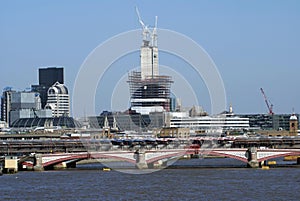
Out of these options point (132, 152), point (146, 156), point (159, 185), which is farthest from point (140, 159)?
point (159, 185)

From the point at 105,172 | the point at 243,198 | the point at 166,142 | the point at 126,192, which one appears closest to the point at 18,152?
the point at 166,142

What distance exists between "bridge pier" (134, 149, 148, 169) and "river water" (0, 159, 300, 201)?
131 inches

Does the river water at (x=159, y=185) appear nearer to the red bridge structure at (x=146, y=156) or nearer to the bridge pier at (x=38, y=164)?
the bridge pier at (x=38, y=164)

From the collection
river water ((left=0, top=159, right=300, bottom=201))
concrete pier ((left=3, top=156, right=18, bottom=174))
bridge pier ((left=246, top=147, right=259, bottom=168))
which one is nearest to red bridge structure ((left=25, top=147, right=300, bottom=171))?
bridge pier ((left=246, top=147, right=259, bottom=168))

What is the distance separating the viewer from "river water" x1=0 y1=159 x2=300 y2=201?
175 feet

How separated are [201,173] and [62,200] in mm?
22259

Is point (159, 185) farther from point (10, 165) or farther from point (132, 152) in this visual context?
point (10, 165)

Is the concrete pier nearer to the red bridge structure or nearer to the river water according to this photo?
the river water

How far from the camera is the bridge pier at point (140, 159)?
80062 mm

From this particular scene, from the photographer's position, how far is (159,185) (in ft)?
199

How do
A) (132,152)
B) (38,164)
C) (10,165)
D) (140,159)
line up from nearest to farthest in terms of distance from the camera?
(10,165) < (38,164) < (140,159) < (132,152)

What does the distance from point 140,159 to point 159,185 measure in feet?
64.2

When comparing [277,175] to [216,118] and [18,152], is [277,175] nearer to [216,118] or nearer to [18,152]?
[18,152]

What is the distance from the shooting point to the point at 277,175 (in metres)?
68.7
